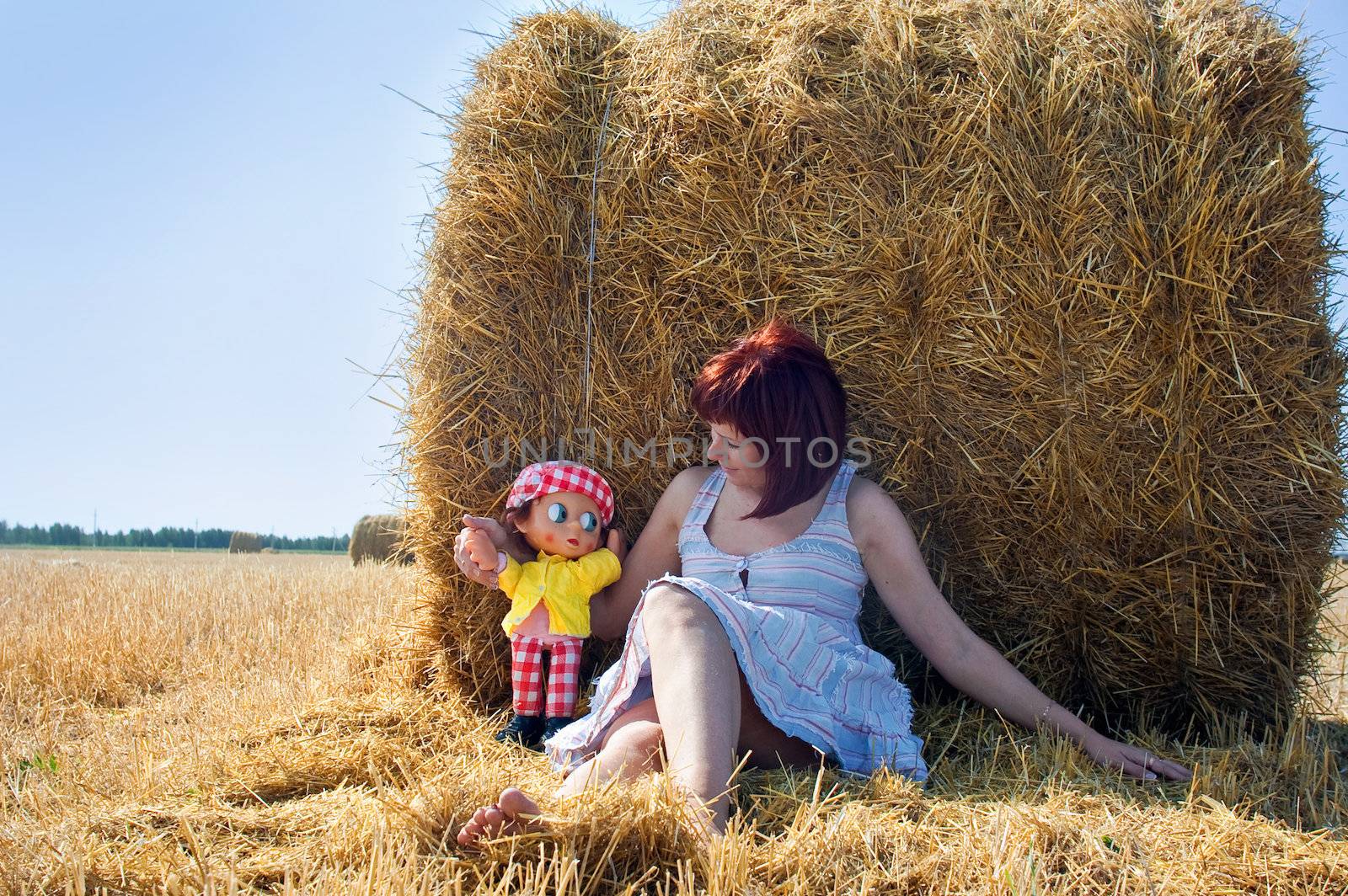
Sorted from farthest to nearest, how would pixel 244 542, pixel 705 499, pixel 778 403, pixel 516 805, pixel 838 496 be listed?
pixel 244 542 < pixel 705 499 < pixel 838 496 < pixel 778 403 < pixel 516 805

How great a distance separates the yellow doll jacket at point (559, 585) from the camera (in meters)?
2.88

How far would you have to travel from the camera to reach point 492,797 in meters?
1.79

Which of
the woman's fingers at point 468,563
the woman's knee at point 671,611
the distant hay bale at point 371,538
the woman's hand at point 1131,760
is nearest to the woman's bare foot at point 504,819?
the woman's knee at point 671,611

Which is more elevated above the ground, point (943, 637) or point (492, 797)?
point (943, 637)

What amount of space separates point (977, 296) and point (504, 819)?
1.89 metres

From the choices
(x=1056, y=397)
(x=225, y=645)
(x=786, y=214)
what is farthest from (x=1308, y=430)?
(x=225, y=645)

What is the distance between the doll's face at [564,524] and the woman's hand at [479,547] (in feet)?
0.35

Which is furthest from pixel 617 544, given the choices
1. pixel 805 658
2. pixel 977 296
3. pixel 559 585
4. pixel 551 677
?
pixel 977 296

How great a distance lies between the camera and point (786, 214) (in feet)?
9.56

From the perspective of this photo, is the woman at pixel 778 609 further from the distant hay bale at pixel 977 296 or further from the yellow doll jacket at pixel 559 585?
the distant hay bale at pixel 977 296

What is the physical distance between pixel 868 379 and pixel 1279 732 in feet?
5.02

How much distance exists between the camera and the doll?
2.89 meters

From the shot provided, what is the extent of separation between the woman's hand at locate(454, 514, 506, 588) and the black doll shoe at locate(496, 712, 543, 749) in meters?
0.40

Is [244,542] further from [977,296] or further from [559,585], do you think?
[977,296]
